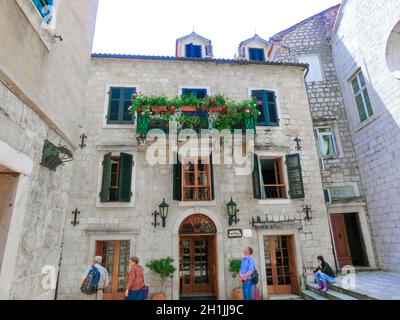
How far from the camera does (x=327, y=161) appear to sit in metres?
10.7

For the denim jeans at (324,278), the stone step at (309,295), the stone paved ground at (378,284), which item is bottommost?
the stone step at (309,295)

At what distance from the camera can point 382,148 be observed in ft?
30.5

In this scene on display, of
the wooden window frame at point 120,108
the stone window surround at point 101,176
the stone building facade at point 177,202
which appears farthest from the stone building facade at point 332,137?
the wooden window frame at point 120,108

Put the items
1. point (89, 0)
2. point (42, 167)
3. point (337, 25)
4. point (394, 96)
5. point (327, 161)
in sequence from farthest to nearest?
1. point (337, 25)
2. point (327, 161)
3. point (394, 96)
4. point (89, 0)
5. point (42, 167)

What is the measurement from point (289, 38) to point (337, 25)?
7.53 feet

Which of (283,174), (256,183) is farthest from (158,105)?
(283,174)

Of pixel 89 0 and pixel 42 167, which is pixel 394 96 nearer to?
pixel 89 0

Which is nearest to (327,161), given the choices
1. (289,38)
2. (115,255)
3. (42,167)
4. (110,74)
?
(289,38)

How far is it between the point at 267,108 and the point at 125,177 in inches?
253

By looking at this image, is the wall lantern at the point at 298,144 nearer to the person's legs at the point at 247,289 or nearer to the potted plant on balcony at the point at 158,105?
the potted plant on balcony at the point at 158,105

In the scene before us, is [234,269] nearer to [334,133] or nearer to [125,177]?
[125,177]

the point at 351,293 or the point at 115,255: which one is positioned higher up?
the point at 115,255

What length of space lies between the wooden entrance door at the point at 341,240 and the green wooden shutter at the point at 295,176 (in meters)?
2.83

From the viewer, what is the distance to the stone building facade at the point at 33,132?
2.52 meters
